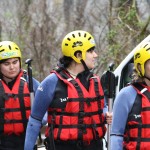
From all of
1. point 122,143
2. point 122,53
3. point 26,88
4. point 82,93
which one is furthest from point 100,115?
point 122,53

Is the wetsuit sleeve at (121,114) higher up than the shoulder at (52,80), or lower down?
lower down

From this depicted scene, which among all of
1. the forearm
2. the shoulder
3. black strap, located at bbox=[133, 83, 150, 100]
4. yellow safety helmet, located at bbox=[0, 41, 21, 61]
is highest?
yellow safety helmet, located at bbox=[0, 41, 21, 61]

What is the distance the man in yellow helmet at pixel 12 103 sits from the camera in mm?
5137

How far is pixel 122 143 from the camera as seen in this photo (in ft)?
13.3

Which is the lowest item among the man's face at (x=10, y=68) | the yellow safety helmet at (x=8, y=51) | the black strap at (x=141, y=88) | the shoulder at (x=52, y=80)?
the black strap at (x=141, y=88)

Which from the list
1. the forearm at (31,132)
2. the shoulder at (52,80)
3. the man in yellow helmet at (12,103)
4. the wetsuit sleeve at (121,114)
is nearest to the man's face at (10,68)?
the man in yellow helmet at (12,103)

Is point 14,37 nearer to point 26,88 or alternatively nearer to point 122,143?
point 26,88

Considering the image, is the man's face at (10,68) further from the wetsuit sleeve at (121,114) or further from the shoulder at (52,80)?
the wetsuit sleeve at (121,114)

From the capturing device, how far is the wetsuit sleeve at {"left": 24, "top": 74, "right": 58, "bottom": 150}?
175 inches

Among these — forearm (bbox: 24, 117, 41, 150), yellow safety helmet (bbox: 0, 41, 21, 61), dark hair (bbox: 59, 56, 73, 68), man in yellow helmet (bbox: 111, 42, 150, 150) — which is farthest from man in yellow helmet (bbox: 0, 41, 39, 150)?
man in yellow helmet (bbox: 111, 42, 150, 150)

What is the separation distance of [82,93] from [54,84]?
0.23 metres

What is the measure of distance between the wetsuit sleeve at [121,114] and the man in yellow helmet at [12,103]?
4.33ft

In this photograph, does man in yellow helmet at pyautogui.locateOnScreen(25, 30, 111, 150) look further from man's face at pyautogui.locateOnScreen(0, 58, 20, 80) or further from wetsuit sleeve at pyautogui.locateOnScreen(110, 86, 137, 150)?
man's face at pyautogui.locateOnScreen(0, 58, 20, 80)

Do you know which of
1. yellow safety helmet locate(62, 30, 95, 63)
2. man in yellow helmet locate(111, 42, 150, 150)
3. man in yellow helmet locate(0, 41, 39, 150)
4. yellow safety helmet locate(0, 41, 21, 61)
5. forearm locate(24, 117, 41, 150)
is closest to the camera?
man in yellow helmet locate(111, 42, 150, 150)
